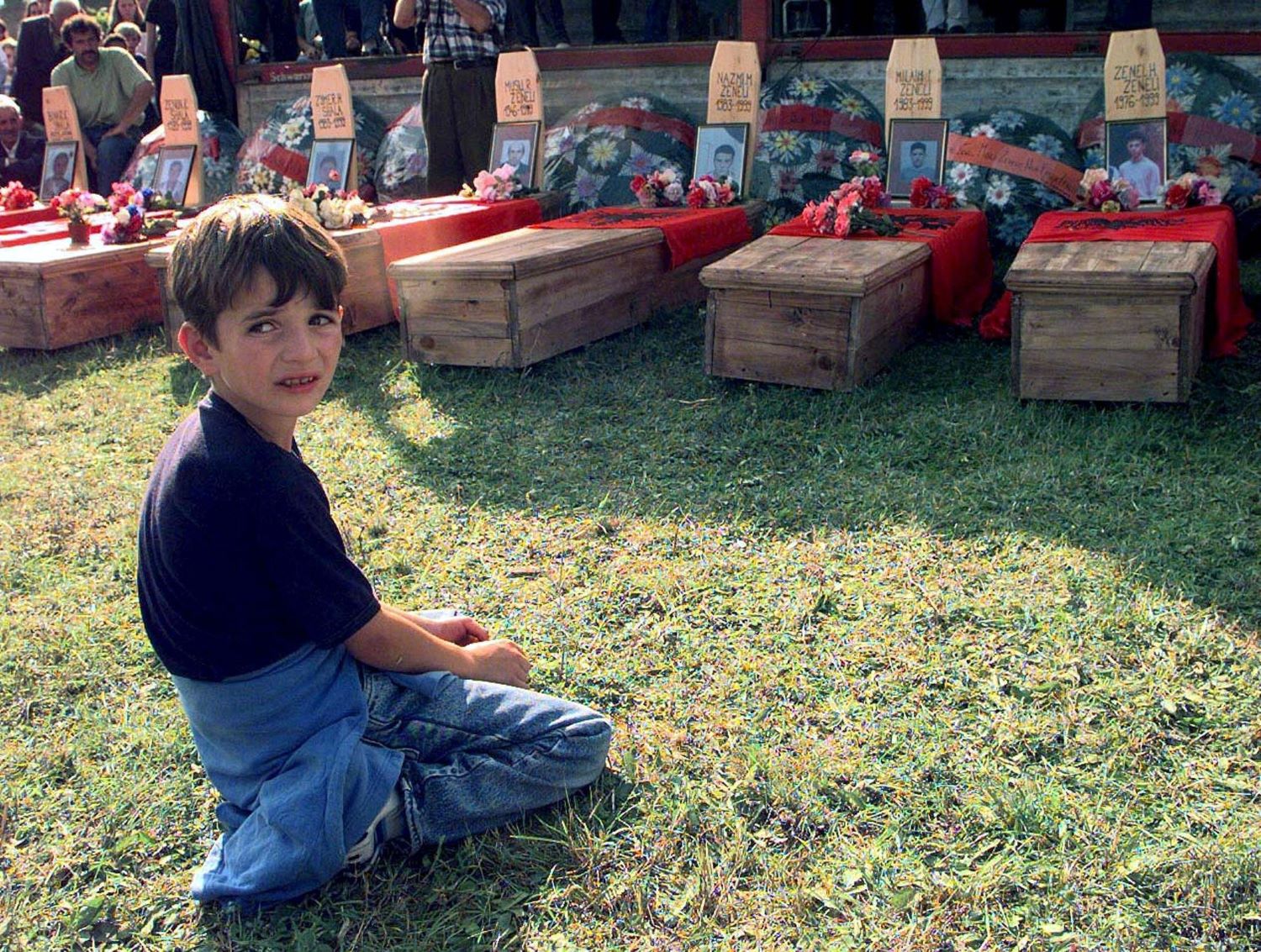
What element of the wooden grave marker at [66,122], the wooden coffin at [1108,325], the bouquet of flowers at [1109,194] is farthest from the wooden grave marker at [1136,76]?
the wooden grave marker at [66,122]

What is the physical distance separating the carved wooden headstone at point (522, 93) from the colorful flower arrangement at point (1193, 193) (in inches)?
145

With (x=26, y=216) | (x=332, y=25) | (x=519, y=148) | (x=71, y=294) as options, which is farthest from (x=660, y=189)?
(x=332, y=25)

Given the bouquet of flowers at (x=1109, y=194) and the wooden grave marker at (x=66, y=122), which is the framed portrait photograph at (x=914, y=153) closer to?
the bouquet of flowers at (x=1109, y=194)

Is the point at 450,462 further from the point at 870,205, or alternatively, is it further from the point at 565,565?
the point at 870,205

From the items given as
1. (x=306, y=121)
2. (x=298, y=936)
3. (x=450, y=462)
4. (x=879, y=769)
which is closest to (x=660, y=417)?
(x=450, y=462)

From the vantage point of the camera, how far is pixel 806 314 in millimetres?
4715

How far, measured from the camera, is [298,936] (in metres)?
2.08

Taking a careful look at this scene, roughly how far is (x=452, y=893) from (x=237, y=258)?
119cm

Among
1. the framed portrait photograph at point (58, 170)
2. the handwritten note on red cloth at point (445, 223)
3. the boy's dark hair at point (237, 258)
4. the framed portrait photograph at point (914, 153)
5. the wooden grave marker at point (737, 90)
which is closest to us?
the boy's dark hair at point (237, 258)

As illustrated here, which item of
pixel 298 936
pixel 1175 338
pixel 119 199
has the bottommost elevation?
pixel 298 936

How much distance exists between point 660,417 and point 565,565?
1420mm

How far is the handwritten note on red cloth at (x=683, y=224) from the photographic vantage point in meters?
6.07

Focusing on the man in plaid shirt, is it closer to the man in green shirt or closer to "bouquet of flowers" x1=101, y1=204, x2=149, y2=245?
"bouquet of flowers" x1=101, y1=204, x2=149, y2=245

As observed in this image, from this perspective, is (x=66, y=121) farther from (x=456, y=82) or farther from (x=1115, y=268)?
(x=1115, y=268)
